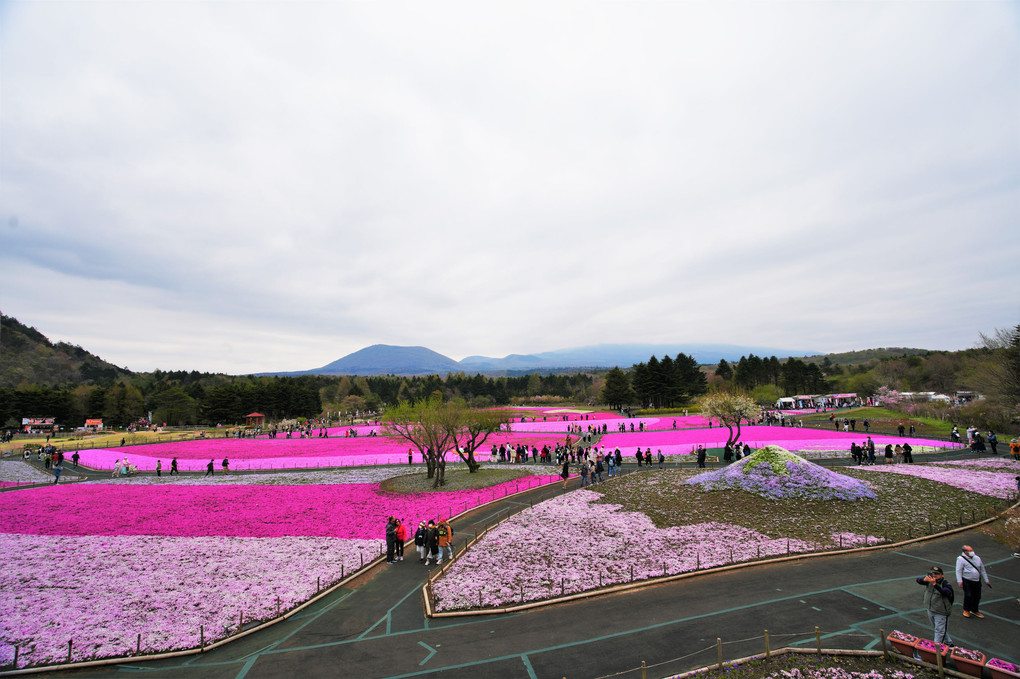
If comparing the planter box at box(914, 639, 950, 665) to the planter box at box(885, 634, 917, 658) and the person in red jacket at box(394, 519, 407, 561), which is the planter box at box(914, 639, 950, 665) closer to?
the planter box at box(885, 634, 917, 658)

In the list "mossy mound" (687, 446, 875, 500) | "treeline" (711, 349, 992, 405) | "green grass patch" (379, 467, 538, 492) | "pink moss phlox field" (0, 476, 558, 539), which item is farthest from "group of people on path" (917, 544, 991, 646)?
"treeline" (711, 349, 992, 405)

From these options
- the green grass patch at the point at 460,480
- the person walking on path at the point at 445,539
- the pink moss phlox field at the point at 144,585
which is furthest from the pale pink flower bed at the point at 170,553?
the person walking on path at the point at 445,539

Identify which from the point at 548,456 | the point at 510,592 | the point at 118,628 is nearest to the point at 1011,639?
the point at 510,592

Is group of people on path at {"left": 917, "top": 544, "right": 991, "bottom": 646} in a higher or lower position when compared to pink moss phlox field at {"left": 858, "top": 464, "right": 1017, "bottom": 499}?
higher

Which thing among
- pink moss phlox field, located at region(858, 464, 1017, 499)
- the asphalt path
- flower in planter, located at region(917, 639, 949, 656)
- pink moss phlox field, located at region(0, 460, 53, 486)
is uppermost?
pink moss phlox field, located at region(0, 460, 53, 486)

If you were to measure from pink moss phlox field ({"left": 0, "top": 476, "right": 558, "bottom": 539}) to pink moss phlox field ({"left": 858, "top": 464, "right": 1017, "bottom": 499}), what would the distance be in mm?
25081

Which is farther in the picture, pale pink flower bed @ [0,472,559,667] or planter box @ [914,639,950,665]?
pale pink flower bed @ [0,472,559,667]

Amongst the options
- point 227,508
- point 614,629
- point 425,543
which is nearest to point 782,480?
point 614,629

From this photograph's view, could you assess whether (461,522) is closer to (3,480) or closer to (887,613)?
(887,613)

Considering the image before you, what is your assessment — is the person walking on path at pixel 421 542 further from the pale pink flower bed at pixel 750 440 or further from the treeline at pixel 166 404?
the treeline at pixel 166 404

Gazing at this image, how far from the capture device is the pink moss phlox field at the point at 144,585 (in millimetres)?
13812

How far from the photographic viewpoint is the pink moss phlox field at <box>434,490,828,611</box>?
54.1ft

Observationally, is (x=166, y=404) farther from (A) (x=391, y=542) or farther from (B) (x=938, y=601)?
(B) (x=938, y=601)

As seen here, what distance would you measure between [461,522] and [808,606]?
647 inches
